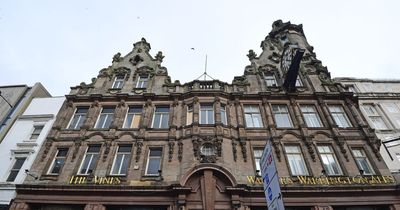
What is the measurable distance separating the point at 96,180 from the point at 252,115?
41.0ft

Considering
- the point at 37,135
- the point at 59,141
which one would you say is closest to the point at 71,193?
the point at 59,141

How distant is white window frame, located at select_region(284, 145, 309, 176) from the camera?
17.8 m

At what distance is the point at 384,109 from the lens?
2520 cm

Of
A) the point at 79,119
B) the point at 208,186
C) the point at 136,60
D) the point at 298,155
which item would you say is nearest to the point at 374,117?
the point at 298,155

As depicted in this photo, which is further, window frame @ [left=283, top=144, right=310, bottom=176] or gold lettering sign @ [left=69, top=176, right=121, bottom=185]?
window frame @ [left=283, top=144, right=310, bottom=176]

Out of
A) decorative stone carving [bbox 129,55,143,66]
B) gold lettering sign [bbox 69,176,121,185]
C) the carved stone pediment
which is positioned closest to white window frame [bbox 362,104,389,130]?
the carved stone pediment

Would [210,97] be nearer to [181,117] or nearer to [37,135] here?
[181,117]

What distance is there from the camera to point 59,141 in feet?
65.9

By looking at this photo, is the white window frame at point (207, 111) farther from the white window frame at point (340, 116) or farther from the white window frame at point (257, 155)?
the white window frame at point (340, 116)

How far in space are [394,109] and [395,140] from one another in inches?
211

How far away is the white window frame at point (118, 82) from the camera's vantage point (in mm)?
24559

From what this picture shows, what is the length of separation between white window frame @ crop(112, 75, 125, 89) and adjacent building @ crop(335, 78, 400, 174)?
22570 millimetres

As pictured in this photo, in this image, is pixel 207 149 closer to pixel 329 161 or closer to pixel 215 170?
pixel 215 170

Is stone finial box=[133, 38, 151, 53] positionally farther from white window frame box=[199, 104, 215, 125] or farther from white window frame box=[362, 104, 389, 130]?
white window frame box=[362, 104, 389, 130]
